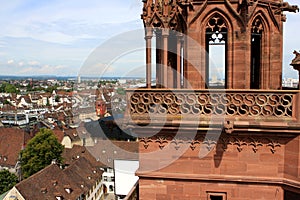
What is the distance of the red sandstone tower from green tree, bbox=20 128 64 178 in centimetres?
5724

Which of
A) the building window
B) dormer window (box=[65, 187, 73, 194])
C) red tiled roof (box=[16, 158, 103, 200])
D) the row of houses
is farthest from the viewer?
dormer window (box=[65, 187, 73, 194])

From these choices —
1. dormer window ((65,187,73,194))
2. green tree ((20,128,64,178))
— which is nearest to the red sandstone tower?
dormer window ((65,187,73,194))

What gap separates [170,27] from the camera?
10203 millimetres

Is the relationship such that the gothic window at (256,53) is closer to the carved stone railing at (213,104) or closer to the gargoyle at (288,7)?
the gargoyle at (288,7)

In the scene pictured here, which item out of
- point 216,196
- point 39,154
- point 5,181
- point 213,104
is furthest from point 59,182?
point 213,104

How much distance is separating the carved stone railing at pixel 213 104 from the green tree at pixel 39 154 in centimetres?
5774

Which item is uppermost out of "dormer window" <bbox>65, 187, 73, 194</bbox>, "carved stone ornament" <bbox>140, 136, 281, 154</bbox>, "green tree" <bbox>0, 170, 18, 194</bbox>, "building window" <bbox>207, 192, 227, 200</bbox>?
"carved stone ornament" <bbox>140, 136, 281, 154</bbox>

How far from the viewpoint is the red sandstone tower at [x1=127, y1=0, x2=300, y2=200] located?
28.3ft

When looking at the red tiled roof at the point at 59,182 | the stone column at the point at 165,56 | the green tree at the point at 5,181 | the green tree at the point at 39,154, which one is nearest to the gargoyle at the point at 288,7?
the stone column at the point at 165,56

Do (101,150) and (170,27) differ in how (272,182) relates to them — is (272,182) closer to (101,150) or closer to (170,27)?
(170,27)

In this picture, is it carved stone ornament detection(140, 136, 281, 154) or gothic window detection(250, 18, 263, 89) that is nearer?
carved stone ornament detection(140, 136, 281, 154)

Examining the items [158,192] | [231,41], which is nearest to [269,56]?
[231,41]

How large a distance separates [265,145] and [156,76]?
12.3ft

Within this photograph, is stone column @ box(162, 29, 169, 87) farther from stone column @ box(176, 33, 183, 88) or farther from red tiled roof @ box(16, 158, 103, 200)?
red tiled roof @ box(16, 158, 103, 200)
